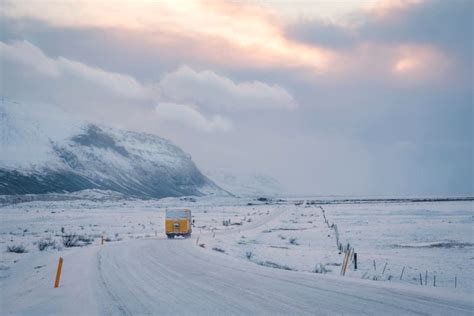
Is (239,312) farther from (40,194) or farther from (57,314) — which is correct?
(40,194)

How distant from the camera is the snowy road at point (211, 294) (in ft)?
35.1

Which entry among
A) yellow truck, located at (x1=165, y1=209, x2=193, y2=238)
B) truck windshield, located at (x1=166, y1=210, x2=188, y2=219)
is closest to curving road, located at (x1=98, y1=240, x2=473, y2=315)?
yellow truck, located at (x1=165, y1=209, x2=193, y2=238)

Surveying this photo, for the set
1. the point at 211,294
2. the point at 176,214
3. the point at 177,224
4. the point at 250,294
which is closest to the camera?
the point at 250,294

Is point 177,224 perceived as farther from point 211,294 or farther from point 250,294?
point 250,294

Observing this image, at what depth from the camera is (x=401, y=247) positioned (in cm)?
2678

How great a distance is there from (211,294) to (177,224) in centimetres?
2517

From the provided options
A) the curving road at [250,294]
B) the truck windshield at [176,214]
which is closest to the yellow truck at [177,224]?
the truck windshield at [176,214]

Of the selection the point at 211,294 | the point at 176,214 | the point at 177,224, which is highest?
the point at 176,214

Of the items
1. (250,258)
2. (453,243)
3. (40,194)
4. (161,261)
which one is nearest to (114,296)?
(161,261)

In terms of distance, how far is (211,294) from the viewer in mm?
12383

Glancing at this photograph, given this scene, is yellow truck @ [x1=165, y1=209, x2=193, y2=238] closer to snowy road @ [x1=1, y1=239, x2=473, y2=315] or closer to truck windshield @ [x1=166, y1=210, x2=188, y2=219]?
truck windshield @ [x1=166, y1=210, x2=188, y2=219]

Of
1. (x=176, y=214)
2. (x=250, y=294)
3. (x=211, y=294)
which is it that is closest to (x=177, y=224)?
(x=176, y=214)

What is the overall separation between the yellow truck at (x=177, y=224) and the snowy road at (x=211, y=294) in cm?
1836

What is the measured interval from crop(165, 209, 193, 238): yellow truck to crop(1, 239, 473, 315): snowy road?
18.4 meters
